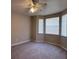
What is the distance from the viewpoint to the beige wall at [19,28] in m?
6.77

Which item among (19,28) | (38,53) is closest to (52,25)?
(19,28)

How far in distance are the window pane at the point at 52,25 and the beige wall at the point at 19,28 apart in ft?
6.03

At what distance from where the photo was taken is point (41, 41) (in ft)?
28.5

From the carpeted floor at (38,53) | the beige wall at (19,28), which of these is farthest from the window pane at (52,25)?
the carpeted floor at (38,53)

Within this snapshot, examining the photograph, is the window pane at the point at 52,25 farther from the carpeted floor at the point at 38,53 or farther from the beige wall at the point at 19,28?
the carpeted floor at the point at 38,53

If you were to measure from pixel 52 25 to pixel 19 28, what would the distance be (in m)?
2.60

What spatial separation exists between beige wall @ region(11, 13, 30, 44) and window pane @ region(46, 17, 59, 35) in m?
1.84

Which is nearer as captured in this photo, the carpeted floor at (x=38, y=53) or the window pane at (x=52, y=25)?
the carpeted floor at (x=38, y=53)

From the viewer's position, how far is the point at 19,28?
7609mm
